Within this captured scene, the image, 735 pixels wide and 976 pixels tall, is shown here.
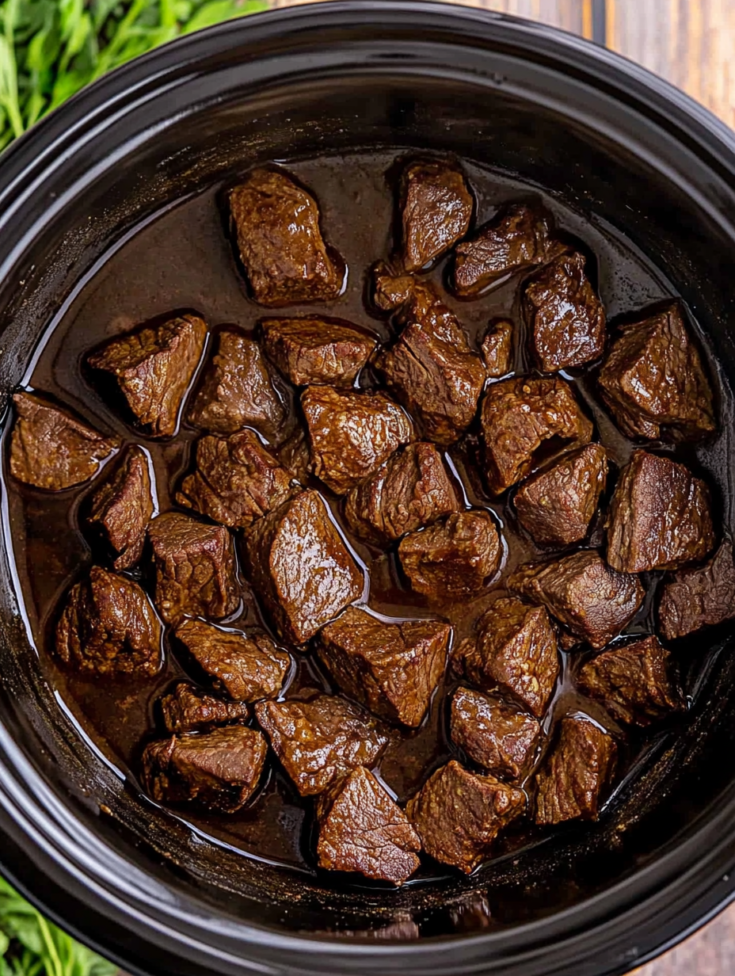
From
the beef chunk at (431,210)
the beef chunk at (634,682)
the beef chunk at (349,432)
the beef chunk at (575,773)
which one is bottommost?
the beef chunk at (575,773)

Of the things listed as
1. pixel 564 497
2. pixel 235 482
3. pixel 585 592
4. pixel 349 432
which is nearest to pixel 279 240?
pixel 349 432

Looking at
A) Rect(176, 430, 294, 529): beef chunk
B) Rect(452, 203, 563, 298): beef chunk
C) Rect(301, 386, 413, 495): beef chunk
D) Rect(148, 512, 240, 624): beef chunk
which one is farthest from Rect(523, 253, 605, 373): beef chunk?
Rect(148, 512, 240, 624): beef chunk

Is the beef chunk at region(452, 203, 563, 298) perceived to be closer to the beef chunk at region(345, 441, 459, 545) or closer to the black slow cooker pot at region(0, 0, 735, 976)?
the black slow cooker pot at region(0, 0, 735, 976)

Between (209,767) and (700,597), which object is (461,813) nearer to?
(209,767)

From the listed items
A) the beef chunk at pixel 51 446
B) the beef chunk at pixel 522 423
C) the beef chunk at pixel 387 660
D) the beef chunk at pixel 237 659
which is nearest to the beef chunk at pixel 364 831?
the beef chunk at pixel 387 660

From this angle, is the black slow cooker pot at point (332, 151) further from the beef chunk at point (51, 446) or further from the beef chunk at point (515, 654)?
the beef chunk at point (515, 654)

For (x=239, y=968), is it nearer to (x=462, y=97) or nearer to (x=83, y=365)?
(x=83, y=365)
